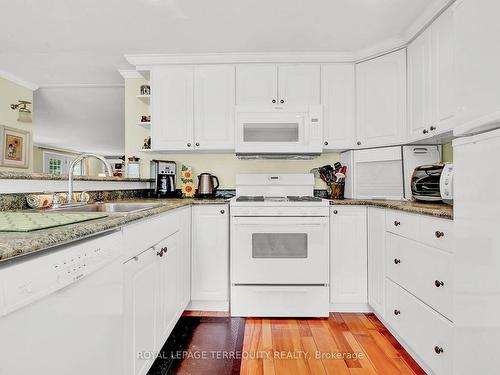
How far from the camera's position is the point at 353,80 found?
2.47 metres

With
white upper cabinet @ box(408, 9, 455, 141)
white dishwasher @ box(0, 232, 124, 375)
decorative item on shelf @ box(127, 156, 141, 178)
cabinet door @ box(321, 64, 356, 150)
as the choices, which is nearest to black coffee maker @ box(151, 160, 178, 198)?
decorative item on shelf @ box(127, 156, 141, 178)

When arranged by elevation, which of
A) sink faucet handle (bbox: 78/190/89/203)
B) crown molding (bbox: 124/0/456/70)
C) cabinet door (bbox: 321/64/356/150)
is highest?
crown molding (bbox: 124/0/456/70)

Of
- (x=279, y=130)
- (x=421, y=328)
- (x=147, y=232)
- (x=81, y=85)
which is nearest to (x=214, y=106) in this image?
(x=279, y=130)

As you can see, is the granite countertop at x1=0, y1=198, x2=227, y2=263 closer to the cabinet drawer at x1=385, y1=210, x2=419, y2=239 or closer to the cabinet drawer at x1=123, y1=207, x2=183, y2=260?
the cabinet drawer at x1=123, y1=207, x2=183, y2=260

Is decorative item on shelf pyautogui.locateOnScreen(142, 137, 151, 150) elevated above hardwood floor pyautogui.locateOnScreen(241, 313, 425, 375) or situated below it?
above

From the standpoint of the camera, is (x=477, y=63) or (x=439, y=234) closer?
(x=477, y=63)

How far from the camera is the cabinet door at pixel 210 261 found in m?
2.19

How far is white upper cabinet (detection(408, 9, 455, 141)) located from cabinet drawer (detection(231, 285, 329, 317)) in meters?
1.40

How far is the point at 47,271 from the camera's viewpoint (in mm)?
655

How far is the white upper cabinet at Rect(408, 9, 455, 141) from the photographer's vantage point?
176 centimetres

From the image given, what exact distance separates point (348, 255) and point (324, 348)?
2.35 feet

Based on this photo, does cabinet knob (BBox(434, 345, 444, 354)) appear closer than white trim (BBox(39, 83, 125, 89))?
Yes

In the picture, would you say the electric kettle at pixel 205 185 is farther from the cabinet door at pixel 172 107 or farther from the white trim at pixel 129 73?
the white trim at pixel 129 73

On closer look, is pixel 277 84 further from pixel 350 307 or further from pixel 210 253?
pixel 350 307
